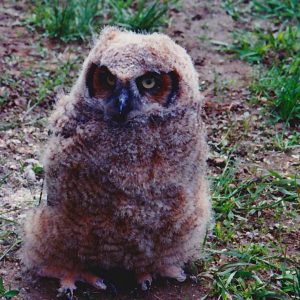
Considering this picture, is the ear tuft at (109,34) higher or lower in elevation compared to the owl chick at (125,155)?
higher

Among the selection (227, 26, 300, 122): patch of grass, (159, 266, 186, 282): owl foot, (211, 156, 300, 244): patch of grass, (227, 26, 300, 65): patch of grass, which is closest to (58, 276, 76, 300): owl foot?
(159, 266, 186, 282): owl foot

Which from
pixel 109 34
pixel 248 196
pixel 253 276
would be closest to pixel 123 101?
pixel 109 34

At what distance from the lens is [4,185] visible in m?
4.66

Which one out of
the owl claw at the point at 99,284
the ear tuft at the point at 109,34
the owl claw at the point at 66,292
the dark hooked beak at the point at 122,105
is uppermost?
the ear tuft at the point at 109,34

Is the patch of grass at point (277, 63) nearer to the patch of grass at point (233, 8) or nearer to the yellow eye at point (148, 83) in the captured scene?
the patch of grass at point (233, 8)

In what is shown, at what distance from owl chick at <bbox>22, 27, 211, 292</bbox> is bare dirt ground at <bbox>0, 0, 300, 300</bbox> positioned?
38cm

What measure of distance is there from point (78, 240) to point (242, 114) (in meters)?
2.20

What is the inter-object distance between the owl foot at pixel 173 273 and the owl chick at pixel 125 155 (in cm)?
23

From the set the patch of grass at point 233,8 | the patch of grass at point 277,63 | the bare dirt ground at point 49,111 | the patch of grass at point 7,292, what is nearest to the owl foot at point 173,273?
the bare dirt ground at point 49,111

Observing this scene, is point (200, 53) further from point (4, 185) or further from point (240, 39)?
point (4, 185)

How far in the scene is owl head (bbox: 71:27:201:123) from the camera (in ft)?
11.1

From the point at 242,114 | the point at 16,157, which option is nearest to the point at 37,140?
the point at 16,157

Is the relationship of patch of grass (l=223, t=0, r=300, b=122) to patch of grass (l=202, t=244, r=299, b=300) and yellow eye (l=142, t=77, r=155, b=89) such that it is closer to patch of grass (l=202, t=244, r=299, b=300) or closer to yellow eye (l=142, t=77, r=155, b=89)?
patch of grass (l=202, t=244, r=299, b=300)

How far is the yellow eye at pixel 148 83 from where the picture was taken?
135 inches
